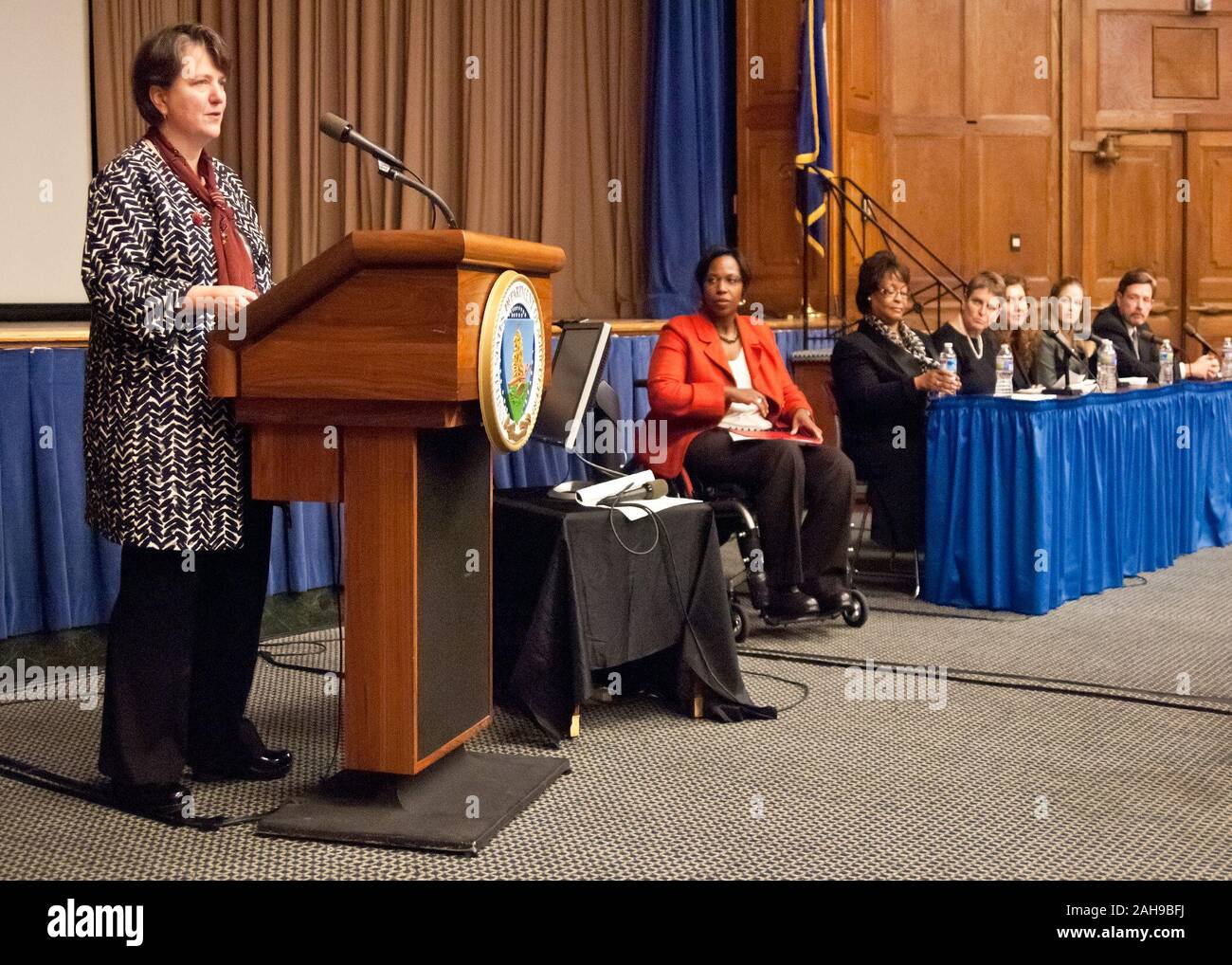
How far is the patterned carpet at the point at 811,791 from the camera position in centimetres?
247

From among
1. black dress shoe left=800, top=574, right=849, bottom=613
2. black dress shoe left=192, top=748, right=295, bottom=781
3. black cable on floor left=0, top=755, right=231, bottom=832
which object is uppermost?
black dress shoe left=800, top=574, right=849, bottom=613

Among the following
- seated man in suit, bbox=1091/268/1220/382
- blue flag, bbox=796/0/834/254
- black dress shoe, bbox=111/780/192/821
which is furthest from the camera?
blue flag, bbox=796/0/834/254

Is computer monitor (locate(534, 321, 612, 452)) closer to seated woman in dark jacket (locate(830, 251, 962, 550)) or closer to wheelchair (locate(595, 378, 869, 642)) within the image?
wheelchair (locate(595, 378, 869, 642))

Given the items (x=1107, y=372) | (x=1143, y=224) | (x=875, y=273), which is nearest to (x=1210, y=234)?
(x=1143, y=224)

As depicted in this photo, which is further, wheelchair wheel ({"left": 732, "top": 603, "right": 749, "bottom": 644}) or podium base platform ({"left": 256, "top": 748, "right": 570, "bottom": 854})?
wheelchair wheel ({"left": 732, "top": 603, "right": 749, "bottom": 644})

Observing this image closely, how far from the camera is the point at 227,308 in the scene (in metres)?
2.51

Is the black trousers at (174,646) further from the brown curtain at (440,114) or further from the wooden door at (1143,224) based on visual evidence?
the wooden door at (1143,224)

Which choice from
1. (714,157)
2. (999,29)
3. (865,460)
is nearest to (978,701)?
(865,460)

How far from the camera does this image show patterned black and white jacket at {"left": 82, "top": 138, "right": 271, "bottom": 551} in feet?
8.38

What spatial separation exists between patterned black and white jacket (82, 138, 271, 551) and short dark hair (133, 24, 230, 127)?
0.11 meters

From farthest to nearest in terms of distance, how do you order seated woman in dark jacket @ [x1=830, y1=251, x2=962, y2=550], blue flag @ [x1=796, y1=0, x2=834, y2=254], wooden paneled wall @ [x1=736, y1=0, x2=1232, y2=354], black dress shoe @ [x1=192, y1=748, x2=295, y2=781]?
wooden paneled wall @ [x1=736, y1=0, x2=1232, y2=354], blue flag @ [x1=796, y1=0, x2=834, y2=254], seated woman in dark jacket @ [x1=830, y1=251, x2=962, y2=550], black dress shoe @ [x1=192, y1=748, x2=295, y2=781]

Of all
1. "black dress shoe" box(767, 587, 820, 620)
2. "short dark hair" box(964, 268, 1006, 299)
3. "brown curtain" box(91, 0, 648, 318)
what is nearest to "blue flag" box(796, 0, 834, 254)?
"brown curtain" box(91, 0, 648, 318)

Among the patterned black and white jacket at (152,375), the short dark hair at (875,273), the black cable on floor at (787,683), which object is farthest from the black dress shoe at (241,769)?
the short dark hair at (875,273)

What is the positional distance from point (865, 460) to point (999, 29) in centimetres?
480
